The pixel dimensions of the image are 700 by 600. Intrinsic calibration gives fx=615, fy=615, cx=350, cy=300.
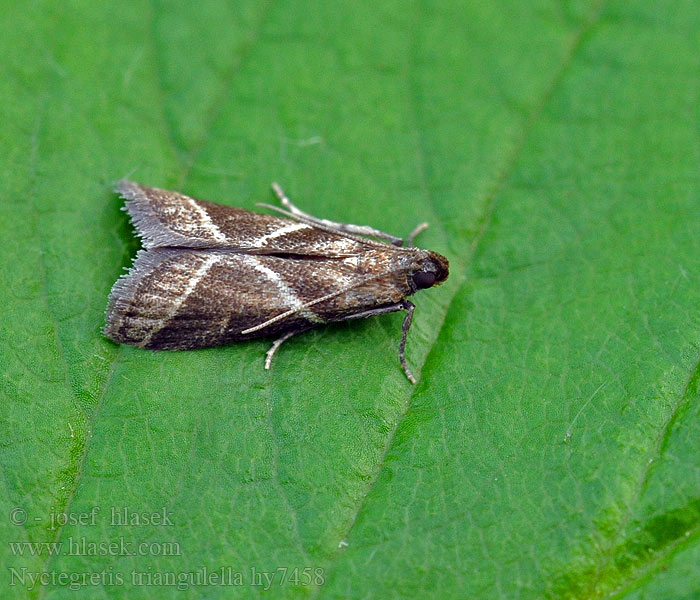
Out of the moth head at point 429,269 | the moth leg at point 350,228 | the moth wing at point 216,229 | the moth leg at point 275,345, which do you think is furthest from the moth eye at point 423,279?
the moth leg at point 275,345

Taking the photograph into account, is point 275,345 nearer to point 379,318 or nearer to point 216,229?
point 379,318

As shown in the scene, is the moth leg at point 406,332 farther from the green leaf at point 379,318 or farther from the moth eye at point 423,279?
the moth eye at point 423,279

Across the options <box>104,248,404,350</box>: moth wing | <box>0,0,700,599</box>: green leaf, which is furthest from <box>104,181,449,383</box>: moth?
<box>0,0,700,599</box>: green leaf

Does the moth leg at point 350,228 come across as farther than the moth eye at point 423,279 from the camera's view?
Yes

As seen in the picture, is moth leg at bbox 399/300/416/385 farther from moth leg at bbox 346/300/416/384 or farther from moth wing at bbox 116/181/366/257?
moth wing at bbox 116/181/366/257

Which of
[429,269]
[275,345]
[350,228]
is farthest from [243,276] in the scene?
[429,269]

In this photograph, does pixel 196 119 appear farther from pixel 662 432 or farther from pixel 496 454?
pixel 662 432

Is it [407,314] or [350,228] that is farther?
[350,228]
